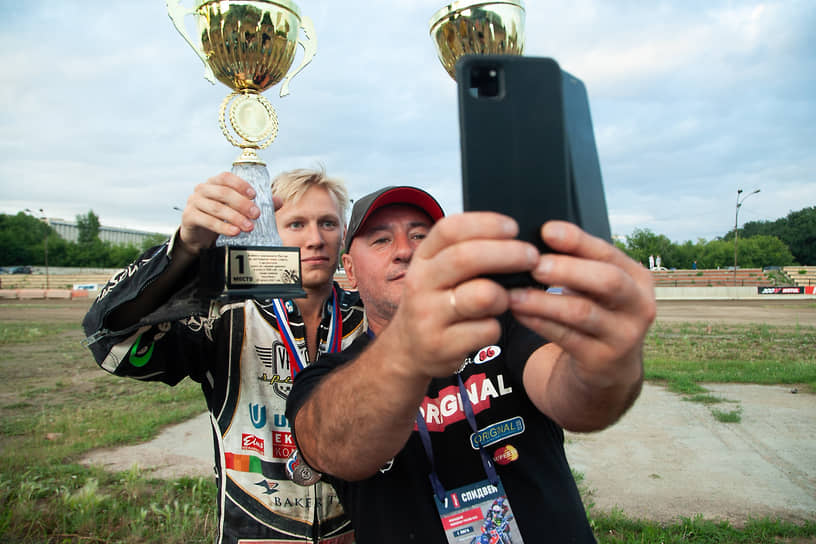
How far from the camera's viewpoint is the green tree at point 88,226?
90.2m

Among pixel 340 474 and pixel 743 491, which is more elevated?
Answer: pixel 340 474

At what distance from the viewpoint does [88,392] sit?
8.49 metres

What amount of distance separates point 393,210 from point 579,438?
14.7 feet

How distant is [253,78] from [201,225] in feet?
3.03

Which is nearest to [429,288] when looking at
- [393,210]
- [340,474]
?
[340,474]

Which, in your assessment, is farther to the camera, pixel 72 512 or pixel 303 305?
pixel 72 512

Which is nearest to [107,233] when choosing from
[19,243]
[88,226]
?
[88,226]

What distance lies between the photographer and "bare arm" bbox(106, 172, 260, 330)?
1.66 metres

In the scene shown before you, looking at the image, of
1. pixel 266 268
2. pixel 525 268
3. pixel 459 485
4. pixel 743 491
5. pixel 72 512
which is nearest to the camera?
pixel 525 268

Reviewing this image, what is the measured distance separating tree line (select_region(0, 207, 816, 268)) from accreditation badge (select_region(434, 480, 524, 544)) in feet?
251

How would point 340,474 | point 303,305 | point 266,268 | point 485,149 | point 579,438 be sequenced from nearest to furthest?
point 485,149, point 340,474, point 266,268, point 303,305, point 579,438

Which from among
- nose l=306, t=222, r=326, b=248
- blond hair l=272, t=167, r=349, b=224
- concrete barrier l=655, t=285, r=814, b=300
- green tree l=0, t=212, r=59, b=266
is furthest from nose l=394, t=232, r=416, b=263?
green tree l=0, t=212, r=59, b=266

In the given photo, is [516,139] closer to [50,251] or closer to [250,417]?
[250,417]

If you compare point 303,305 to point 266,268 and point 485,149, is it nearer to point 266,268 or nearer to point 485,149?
point 266,268
